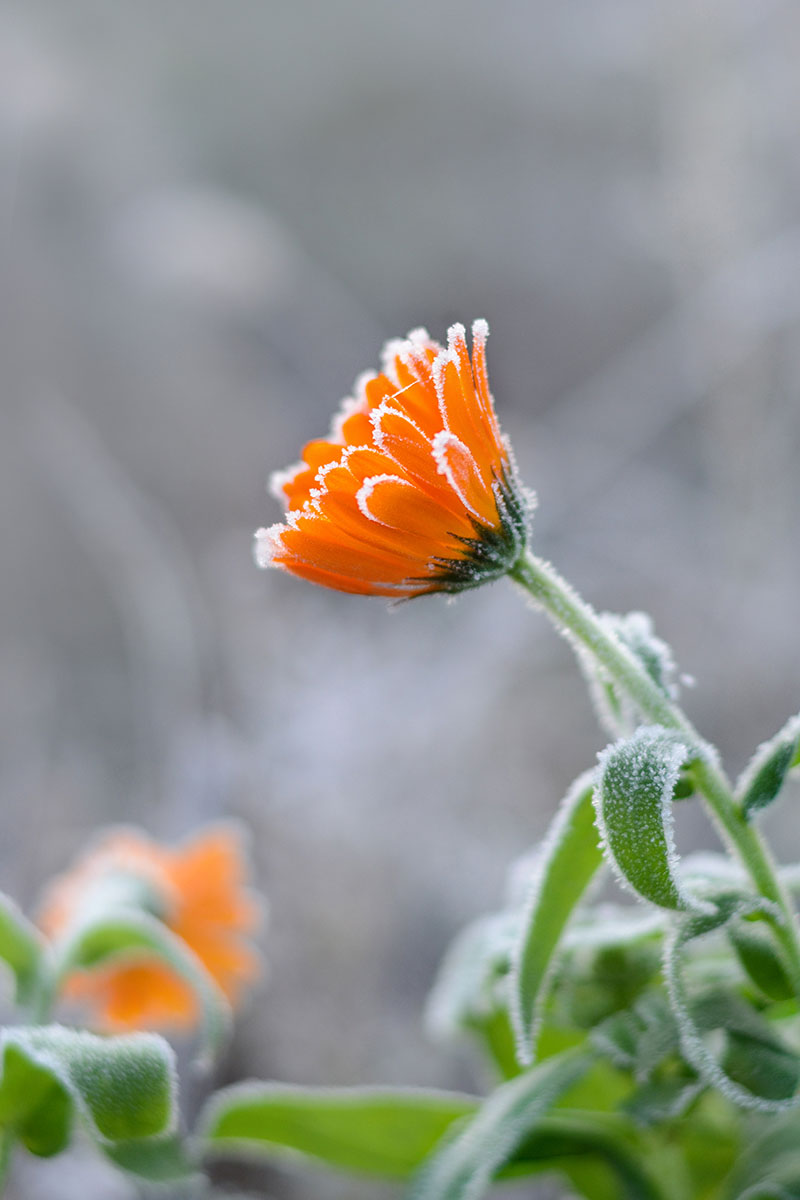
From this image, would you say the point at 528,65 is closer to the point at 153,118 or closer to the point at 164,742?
the point at 153,118

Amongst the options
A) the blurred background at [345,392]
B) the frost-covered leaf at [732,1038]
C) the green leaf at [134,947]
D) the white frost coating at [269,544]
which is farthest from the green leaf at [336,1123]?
the blurred background at [345,392]

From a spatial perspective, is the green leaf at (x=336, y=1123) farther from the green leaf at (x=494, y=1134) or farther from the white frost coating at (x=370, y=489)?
the white frost coating at (x=370, y=489)

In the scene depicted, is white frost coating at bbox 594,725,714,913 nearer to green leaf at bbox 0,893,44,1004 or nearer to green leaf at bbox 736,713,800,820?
green leaf at bbox 736,713,800,820

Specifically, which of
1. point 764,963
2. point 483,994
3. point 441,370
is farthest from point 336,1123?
point 441,370

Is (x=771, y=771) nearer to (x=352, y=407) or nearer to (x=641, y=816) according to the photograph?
(x=641, y=816)

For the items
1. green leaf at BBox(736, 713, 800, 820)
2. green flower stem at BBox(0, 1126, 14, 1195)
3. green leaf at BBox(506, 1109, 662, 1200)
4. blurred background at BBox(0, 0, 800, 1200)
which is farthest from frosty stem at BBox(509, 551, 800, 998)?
blurred background at BBox(0, 0, 800, 1200)

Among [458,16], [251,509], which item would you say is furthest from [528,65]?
[251,509]
